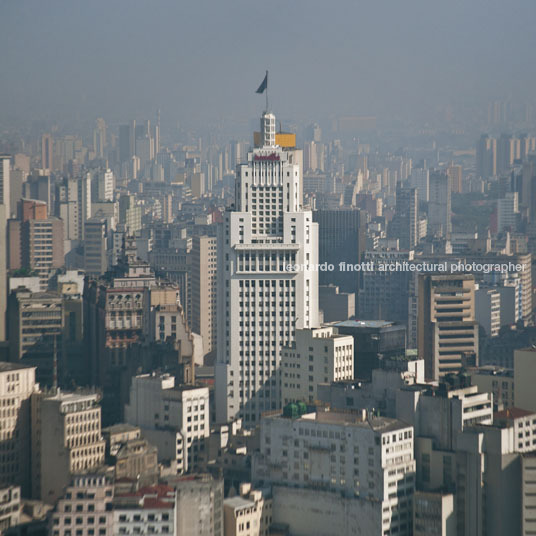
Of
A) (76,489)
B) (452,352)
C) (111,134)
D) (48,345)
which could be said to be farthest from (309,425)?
(111,134)

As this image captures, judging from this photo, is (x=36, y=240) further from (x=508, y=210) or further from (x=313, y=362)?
(x=313, y=362)

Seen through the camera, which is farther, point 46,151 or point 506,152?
point 506,152

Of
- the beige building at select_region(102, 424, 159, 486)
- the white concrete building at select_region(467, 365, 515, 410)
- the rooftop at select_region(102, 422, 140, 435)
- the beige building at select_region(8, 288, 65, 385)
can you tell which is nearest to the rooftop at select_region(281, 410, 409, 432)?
the beige building at select_region(102, 424, 159, 486)

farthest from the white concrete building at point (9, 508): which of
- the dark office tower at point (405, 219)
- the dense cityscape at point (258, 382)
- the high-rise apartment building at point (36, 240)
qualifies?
the dark office tower at point (405, 219)

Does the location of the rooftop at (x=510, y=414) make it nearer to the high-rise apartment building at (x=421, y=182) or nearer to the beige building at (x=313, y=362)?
the beige building at (x=313, y=362)

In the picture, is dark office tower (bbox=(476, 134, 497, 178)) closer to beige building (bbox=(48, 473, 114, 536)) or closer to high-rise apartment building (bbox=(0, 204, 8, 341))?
high-rise apartment building (bbox=(0, 204, 8, 341))

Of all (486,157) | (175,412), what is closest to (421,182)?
(486,157)

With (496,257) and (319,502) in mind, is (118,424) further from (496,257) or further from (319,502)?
(496,257)
